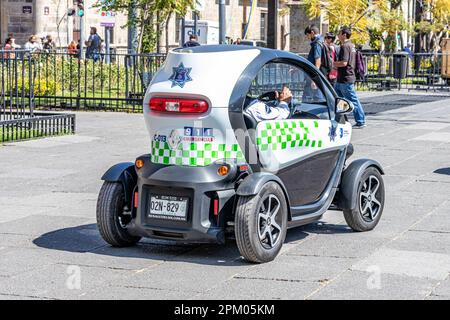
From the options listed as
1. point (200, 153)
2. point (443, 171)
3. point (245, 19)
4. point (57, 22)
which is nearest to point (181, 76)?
point (200, 153)

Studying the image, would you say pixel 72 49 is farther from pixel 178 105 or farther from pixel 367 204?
pixel 178 105

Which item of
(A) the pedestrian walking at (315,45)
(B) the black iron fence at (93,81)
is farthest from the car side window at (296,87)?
(B) the black iron fence at (93,81)

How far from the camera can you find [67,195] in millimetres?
11297

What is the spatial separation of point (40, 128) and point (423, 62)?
64.1 feet

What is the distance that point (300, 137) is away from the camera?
8789mm

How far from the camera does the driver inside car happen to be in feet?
27.3

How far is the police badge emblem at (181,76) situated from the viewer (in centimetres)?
816

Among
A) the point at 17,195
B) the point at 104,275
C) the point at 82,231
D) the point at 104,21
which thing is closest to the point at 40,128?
the point at 17,195

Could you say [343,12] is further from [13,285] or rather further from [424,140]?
[13,285]

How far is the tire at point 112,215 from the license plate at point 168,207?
14.6 inches

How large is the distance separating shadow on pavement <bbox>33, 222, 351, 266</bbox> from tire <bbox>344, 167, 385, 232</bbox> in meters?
0.20

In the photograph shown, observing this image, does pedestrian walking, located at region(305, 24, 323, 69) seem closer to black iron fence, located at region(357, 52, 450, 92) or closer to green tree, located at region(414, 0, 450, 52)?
black iron fence, located at region(357, 52, 450, 92)

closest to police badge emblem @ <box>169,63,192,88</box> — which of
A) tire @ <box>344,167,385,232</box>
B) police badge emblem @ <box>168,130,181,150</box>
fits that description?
police badge emblem @ <box>168,130,181,150</box>
